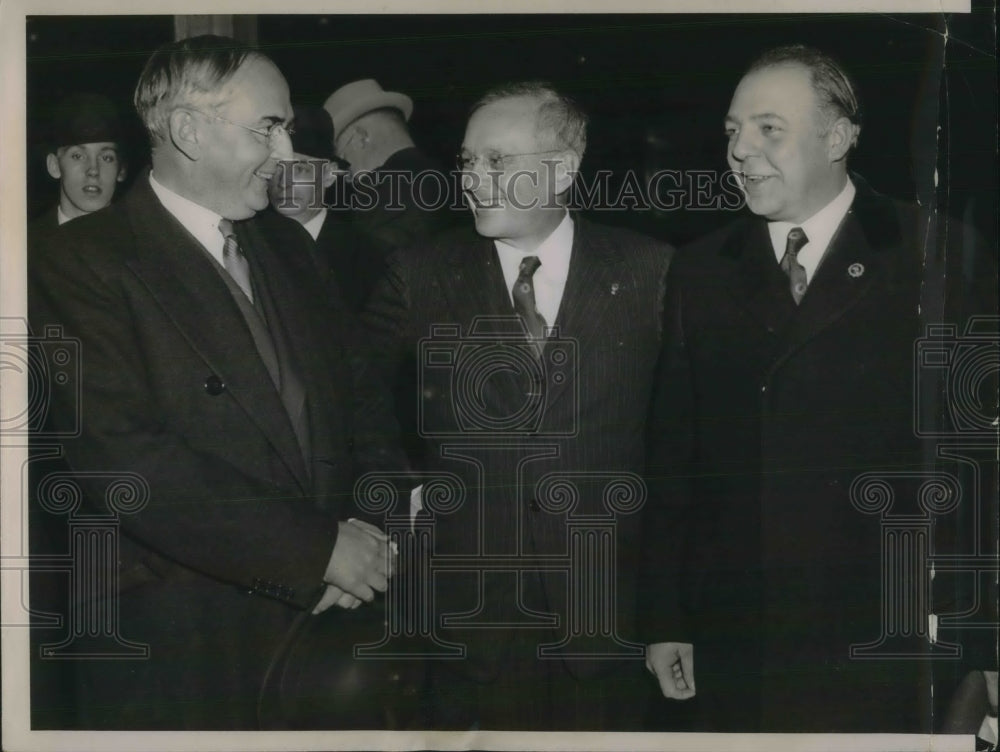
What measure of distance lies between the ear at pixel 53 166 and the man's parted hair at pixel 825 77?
1613mm

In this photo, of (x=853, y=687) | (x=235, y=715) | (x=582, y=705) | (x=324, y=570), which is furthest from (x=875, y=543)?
(x=235, y=715)

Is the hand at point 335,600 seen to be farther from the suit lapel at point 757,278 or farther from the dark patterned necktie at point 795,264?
the dark patterned necktie at point 795,264

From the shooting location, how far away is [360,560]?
2836 mm

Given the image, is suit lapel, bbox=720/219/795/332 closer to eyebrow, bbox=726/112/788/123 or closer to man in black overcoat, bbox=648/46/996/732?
man in black overcoat, bbox=648/46/996/732

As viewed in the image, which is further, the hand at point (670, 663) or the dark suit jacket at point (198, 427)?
the hand at point (670, 663)

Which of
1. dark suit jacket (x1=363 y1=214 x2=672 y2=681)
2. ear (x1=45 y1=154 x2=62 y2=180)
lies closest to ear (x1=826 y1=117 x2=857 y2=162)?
dark suit jacket (x1=363 y1=214 x2=672 y2=681)

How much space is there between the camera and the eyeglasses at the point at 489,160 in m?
2.79

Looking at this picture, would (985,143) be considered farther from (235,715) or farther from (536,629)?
(235,715)

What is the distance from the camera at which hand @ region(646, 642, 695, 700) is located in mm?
2863

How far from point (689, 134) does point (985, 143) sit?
2.28ft

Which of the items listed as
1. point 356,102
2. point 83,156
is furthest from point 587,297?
point 83,156

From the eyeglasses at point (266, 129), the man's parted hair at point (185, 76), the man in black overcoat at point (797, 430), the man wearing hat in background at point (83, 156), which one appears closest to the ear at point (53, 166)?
the man wearing hat in background at point (83, 156)

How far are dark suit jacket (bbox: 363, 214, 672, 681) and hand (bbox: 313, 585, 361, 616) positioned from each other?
0.65 ft

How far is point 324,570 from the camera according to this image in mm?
2812
